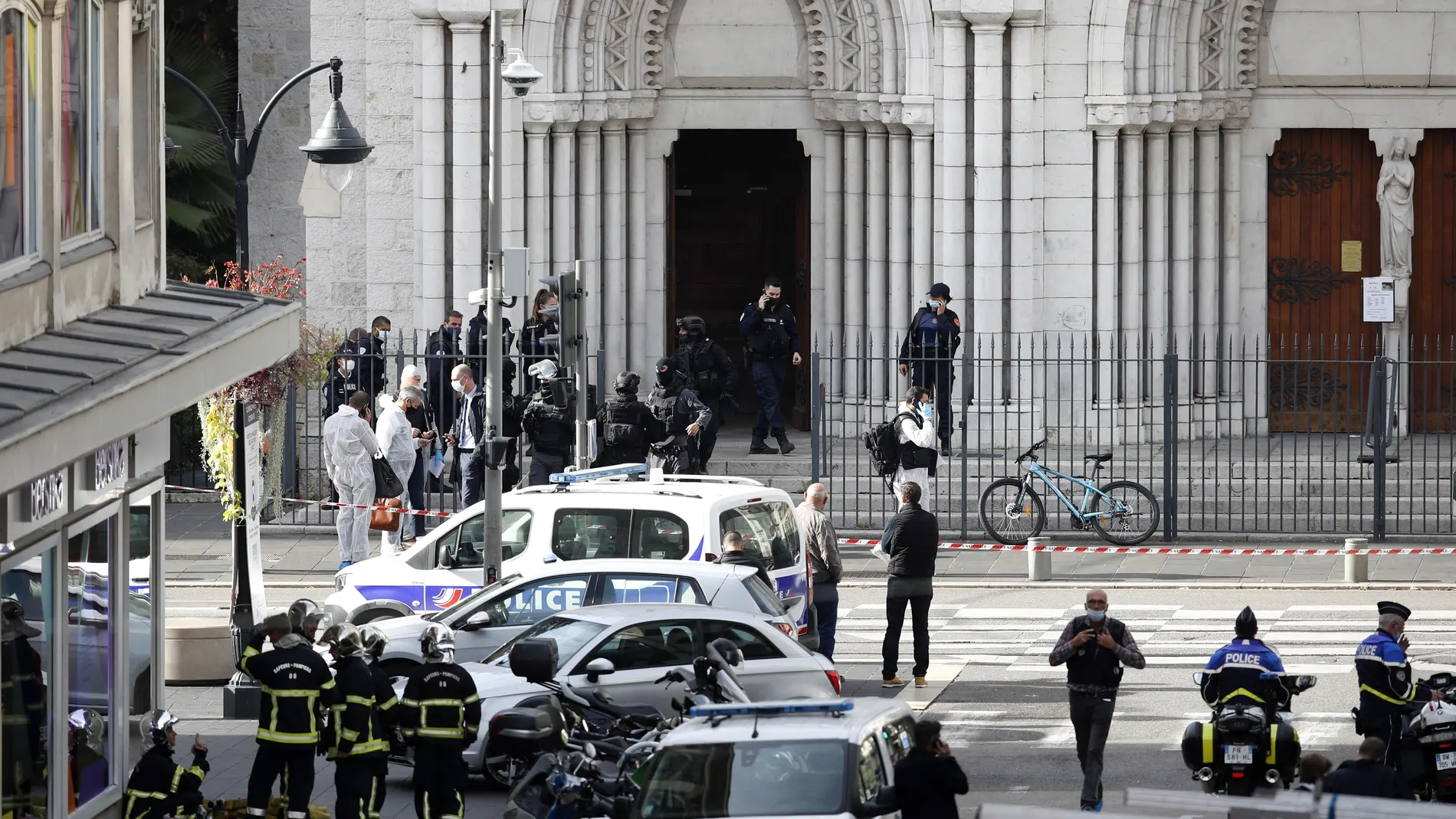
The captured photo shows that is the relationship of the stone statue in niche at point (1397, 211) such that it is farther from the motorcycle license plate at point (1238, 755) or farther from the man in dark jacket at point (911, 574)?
the motorcycle license plate at point (1238, 755)

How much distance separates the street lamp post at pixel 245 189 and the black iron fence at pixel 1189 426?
5951mm

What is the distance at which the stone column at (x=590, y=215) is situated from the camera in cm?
2780

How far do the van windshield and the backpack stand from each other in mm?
12062

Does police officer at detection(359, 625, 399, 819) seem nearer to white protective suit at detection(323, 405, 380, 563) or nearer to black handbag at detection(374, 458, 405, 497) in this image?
white protective suit at detection(323, 405, 380, 563)

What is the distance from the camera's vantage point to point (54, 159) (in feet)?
45.3

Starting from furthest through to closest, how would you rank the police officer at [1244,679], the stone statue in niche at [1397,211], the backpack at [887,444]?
the stone statue in niche at [1397,211] < the backpack at [887,444] < the police officer at [1244,679]

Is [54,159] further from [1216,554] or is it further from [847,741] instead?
[1216,554]

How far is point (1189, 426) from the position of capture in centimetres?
2616

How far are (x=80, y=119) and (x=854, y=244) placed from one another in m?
14.4

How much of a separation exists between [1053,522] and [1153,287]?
131 inches

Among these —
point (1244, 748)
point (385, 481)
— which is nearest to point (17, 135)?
point (1244, 748)

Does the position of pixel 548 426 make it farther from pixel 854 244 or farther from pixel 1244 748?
pixel 1244 748

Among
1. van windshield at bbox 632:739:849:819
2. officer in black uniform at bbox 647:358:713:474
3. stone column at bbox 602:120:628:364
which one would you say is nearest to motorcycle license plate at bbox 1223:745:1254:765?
van windshield at bbox 632:739:849:819

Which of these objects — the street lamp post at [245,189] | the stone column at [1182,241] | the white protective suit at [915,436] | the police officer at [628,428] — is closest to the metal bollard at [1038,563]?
the white protective suit at [915,436]
